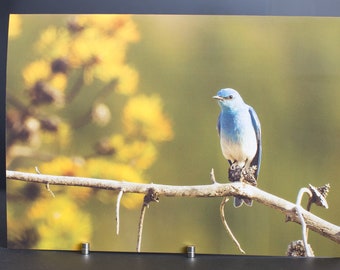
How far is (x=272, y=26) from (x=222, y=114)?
233mm

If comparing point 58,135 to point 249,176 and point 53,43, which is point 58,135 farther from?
point 249,176

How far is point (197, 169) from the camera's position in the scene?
914 millimetres

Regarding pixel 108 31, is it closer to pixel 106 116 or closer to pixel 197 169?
pixel 106 116

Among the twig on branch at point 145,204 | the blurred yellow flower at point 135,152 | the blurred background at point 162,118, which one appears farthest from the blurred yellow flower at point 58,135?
the twig on branch at point 145,204

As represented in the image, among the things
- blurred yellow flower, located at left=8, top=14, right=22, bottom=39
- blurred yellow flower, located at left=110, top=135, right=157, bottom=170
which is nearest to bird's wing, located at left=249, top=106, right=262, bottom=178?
blurred yellow flower, located at left=110, top=135, right=157, bottom=170

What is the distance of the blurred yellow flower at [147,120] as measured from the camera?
920mm

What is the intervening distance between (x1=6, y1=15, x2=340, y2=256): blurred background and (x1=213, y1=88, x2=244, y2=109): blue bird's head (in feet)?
0.05

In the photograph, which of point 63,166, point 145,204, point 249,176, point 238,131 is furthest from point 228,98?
point 63,166

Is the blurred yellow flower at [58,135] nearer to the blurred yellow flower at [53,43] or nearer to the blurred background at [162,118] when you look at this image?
the blurred background at [162,118]

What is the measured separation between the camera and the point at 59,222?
927mm

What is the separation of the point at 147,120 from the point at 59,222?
319mm

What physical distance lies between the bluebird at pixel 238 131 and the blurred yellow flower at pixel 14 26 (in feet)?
1.64

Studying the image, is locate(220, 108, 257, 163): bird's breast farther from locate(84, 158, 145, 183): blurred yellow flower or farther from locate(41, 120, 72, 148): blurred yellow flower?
locate(41, 120, 72, 148): blurred yellow flower

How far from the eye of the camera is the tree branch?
89 centimetres
